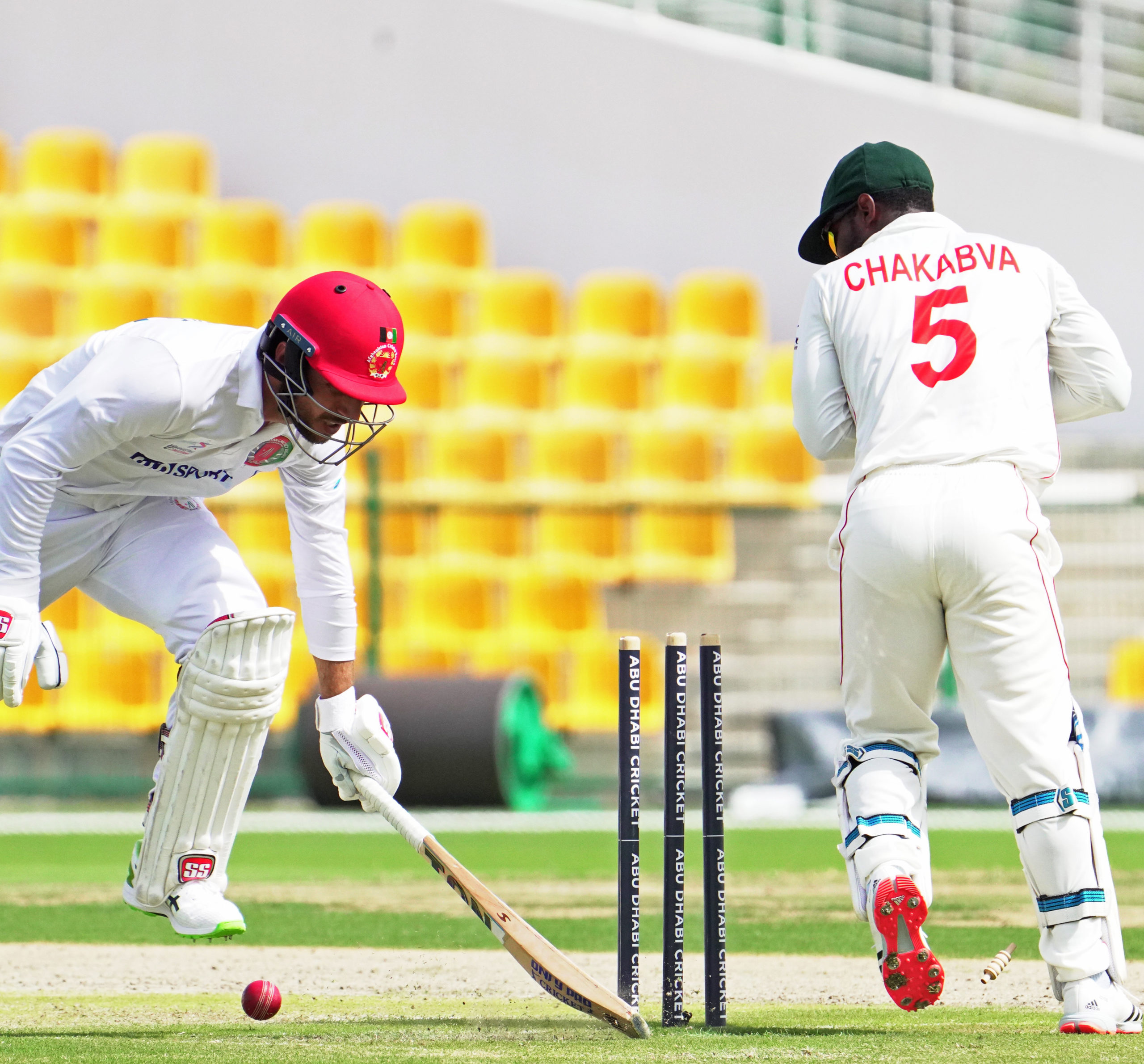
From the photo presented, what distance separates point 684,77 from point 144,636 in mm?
6531

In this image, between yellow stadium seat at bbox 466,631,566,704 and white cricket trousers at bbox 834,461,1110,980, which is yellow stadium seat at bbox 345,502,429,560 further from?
white cricket trousers at bbox 834,461,1110,980

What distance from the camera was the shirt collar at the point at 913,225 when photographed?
151 inches

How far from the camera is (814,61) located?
1452 cm

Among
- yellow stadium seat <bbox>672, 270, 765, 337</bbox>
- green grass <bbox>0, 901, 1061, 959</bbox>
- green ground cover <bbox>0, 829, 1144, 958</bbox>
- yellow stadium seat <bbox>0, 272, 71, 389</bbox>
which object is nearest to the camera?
green grass <bbox>0, 901, 1061, 959</bbox>

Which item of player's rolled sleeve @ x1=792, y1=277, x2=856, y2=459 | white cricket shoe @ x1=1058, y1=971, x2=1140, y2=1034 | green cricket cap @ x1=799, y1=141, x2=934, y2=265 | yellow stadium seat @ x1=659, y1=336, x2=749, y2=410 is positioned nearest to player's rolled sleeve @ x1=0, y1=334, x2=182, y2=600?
player's rolled sleeve @ x1=792, y1=277, x2=856, y2=459

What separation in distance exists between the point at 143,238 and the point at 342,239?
1640 mm

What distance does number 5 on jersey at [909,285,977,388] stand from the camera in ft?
12.0

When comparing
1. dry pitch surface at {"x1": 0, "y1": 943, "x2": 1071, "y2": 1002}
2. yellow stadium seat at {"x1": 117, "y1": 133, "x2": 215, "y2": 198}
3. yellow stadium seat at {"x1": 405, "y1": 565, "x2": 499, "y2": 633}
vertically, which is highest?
yellow stadium seat at {"x1": 117, "y1": 133, "x2": 215, "y2": 198}

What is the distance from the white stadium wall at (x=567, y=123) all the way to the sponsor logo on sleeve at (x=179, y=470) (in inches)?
421

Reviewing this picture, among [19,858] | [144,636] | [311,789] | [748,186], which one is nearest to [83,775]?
[144,636]

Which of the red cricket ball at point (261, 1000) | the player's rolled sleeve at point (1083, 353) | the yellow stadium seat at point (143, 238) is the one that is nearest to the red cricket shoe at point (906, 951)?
the player's rolled sleeve at point (1083, 353)

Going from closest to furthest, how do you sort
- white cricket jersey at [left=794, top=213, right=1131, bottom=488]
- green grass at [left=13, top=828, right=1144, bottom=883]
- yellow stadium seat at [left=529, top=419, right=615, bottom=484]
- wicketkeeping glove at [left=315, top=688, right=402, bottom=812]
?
1. white cricket jersey at [left=794, top=213, right=1131, bottom=488]
2. wicketkeeping glove at [left=315, top=688, right=402, bottom=812]
3. green grass at [left=13, top=828, right=1144, bottom=883]
4. yellow stadium seat at [left=529, top=419, right=615, bottom=484]

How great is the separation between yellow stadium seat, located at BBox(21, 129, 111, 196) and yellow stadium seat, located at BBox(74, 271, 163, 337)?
128 cm

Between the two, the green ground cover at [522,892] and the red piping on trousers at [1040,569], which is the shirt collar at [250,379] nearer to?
the red piping on trousers at [1040,569]
